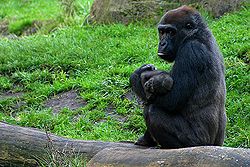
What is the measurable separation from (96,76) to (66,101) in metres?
0.70

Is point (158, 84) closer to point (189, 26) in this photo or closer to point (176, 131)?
point (176, 131)

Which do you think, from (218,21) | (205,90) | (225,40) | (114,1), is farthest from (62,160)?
(114,1)

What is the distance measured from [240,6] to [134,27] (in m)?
1.92

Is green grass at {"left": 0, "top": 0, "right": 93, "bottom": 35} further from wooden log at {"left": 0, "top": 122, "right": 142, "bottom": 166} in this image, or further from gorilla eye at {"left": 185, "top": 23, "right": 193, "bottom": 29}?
gorilla eye at {"left": 185, "top": 23, "right": 193, "bottom": 29}

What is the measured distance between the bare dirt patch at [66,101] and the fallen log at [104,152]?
2.46 m

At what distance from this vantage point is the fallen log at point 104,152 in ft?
13.8

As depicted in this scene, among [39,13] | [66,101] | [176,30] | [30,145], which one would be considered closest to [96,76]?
[66,101]

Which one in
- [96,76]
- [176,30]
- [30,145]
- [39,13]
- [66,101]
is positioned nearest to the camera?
[176,30]

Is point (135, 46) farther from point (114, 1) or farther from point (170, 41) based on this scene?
point (170, 41)

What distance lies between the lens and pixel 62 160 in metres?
5.09

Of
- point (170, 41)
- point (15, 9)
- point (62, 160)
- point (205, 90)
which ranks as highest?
point (170, 41)

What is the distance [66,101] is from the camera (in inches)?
332

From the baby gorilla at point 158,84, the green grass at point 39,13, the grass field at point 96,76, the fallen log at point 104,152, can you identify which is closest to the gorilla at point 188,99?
the baby gorilla at point 158,84

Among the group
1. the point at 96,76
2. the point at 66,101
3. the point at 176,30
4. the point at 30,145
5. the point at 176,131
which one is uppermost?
the point at 176,30
